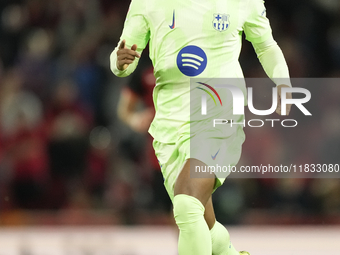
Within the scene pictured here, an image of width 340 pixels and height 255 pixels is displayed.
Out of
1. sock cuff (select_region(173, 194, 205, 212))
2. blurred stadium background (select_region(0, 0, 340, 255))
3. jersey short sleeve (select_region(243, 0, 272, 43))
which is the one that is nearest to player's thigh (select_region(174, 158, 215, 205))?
sock cuff (select_region(173, 194, 205, 212))

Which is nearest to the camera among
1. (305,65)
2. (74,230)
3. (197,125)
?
(197,125)

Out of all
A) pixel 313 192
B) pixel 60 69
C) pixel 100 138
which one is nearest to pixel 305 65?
pixel 313 192

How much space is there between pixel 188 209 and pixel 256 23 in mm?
1058

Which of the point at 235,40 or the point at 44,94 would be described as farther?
the point at 44,94

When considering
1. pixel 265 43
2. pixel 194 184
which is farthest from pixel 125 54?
pixel 265 43

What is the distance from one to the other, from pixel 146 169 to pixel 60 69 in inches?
48.9

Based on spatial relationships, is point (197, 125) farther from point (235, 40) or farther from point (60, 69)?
point (60, 69)

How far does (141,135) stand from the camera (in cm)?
439

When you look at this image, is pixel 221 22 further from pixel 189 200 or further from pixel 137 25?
pixel 189 200

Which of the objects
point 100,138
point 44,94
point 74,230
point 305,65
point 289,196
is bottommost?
point 74,230

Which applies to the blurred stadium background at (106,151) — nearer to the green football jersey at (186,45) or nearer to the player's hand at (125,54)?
the green football jersey at (186,45)

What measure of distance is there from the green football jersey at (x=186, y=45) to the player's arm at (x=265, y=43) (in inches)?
2.3

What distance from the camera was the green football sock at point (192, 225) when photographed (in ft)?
7.37

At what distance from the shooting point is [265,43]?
2.74 m
